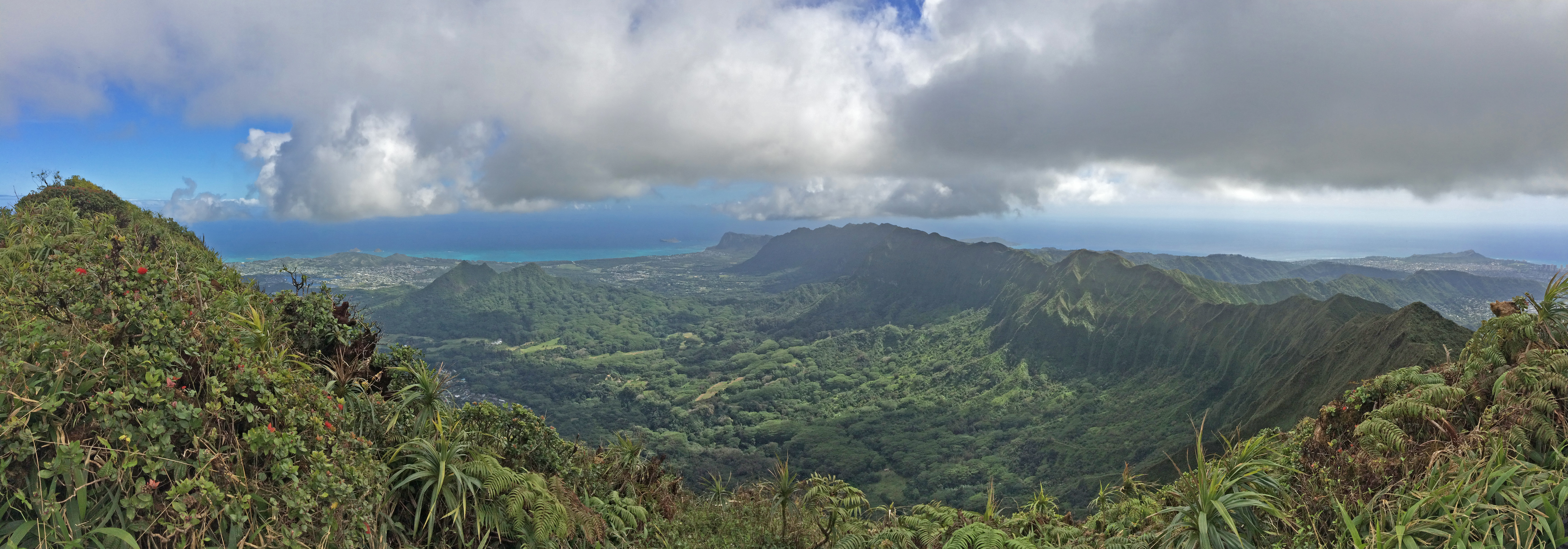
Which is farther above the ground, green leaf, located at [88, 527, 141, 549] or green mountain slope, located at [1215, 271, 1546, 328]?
green leaf, located at [88, 527, 141, 549]

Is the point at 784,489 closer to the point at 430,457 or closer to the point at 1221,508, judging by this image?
the point at 430,457

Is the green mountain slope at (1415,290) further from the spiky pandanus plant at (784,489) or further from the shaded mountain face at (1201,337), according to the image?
the spiky pandanus plant at (784,489)

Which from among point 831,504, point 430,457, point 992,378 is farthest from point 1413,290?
point 430,457

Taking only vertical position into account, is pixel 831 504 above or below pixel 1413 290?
above

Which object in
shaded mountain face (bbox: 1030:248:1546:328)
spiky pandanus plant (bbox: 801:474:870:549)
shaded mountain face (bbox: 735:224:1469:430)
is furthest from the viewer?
shaded mountain face (bbox: 1030:248:1546:328)

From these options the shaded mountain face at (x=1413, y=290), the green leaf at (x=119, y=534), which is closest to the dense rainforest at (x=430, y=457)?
the green leaf at (x=119, y=534)

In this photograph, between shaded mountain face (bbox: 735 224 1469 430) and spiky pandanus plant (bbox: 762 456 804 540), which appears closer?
spiky pandanus plant (bbox: 762 456 804 540)

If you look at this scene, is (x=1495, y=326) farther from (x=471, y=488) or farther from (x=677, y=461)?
(x=677, y=461)

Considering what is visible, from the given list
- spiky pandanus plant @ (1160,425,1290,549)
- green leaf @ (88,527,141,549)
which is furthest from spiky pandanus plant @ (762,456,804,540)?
green leaf @ (88,527,141,549)

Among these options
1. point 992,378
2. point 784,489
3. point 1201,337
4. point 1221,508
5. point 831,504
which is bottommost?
point 992,378

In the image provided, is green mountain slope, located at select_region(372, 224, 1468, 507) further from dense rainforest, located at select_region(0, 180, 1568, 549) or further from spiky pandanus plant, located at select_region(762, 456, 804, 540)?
spiky pandanus plant, located at select_region(762, 456, 804, 540)

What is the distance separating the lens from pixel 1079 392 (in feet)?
388

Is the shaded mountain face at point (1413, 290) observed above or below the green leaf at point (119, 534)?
below

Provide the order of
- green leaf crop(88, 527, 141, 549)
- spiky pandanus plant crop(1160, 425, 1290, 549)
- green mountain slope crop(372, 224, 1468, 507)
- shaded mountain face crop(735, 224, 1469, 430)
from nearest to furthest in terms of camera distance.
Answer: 1. green leaf crop(88, 527, 141, 549)
2. spiky pandanus plant crop(1160, 425, 1290, 549)
3. shaded mountain face crop(735, 224, 1469, 430)
4. green mountain slope crop(372, 224, 1468, 507)
